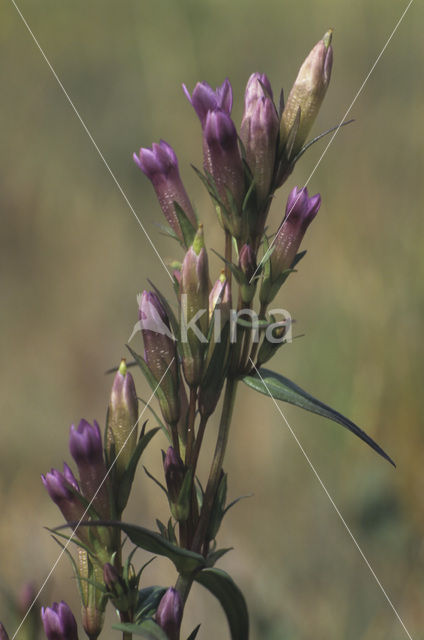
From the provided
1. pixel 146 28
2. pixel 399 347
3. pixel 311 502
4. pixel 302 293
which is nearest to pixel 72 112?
pixel 146 28

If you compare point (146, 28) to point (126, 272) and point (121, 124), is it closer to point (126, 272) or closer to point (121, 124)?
point (121, 124)

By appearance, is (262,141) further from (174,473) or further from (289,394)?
(174,473)

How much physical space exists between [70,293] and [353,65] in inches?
58.6

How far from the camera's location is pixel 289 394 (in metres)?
0.94

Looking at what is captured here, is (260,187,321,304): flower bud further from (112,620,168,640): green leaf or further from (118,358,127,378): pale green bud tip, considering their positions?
(112,620,168,640): green leaf

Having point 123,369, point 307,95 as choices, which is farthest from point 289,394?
point 307,95

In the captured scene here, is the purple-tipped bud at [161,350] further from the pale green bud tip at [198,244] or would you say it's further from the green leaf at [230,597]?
the green leaf at [230,597]

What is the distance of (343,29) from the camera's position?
2924 millimetres

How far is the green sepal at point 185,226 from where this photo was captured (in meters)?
0.99

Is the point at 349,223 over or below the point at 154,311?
over

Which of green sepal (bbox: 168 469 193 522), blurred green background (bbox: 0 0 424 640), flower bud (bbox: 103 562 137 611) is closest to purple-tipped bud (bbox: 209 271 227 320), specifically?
green sepal (bbox: 168 469 193 522)

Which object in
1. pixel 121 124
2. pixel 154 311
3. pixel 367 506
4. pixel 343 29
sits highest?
pixel 343 29

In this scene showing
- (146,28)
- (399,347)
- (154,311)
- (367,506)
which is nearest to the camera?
(154,311)

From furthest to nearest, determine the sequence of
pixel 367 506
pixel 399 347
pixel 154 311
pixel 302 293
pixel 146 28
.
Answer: pixel 146 28 < pixel 302 293 < pixel 399 347 < pixel 367 506 < pixel 154 311
